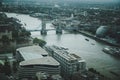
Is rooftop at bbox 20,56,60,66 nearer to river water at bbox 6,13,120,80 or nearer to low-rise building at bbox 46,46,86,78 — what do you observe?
low-rise building at bbox 46,46,86,78

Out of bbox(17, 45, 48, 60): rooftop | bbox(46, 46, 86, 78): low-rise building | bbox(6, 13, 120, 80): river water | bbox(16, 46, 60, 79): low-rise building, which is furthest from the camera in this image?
bbox(6, 13, 120, 80): river water

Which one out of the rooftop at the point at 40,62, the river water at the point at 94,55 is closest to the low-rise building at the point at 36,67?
the rooftop at the point at 40,62

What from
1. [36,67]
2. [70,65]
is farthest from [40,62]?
[70,65]

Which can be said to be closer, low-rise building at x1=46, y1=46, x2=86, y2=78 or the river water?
low-rise building at x1=46, y1=46, x2=86, y2=78

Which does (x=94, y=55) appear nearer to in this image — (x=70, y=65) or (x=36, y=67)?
(x=70, y=65)

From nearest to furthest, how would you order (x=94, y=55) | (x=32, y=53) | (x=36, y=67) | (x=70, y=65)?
1. (x=36, y=67)
2. (x=70, y=65)
3. (x=32, y=53)
4. (x=94, y=55)

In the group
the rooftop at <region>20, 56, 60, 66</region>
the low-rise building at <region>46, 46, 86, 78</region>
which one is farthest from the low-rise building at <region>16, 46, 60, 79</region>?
the low-rise building at <region>46, 46, 86, 78</region>

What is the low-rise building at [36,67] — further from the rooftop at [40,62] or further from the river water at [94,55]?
the river water at [94,55]

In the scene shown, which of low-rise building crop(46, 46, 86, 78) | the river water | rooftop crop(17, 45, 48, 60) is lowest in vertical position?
the river water

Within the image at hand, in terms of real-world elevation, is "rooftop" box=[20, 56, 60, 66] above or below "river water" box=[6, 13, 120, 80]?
above

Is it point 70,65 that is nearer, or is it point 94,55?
point 70,65

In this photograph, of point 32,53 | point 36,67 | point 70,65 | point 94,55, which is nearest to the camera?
point 36,67
